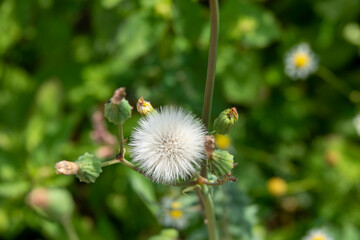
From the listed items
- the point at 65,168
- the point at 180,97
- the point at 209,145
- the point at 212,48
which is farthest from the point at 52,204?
the point at 180,97

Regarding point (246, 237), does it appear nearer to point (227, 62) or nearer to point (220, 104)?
point (220, 104)

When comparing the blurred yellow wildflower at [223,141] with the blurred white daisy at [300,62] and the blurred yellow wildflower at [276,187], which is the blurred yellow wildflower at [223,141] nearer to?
the blurred yellow wildflower at [276,187]

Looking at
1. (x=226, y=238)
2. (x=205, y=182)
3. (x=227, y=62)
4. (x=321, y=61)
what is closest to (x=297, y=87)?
(x=321, y=61)

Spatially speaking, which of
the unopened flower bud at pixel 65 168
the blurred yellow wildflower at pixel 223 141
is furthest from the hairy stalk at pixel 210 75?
the blurred yellow wildflower at pixel 223 141

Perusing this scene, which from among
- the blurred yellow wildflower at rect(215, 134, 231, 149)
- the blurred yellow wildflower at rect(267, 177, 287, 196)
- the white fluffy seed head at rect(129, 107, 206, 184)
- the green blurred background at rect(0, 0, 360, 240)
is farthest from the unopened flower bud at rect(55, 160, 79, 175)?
the blurred yellow wildflower at rect(267, 177, 287, 196)

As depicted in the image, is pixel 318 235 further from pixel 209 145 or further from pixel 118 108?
pixel 118 108

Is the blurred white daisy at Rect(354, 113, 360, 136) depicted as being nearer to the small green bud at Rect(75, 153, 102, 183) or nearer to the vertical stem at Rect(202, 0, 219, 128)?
the vertical stem at Rect(202, 0, 219, 128)

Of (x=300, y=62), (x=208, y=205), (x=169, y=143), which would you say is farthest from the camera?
(x=300, y=62)
